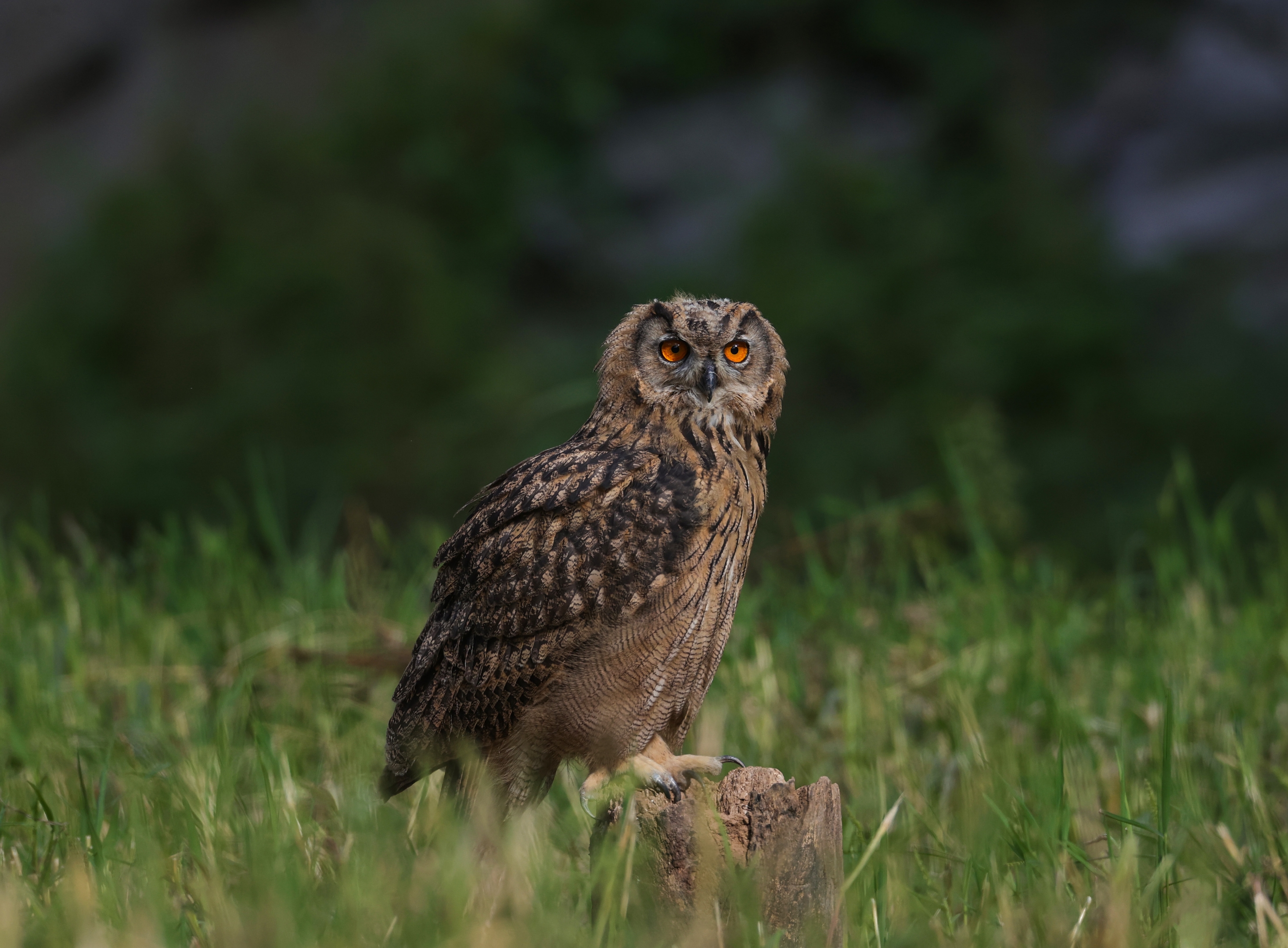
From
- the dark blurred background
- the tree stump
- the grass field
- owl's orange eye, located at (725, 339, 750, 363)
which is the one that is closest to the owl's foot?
the grass field

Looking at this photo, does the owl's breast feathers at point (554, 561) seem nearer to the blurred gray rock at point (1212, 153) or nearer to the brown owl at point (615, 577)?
the brown owl at point (615, 577)

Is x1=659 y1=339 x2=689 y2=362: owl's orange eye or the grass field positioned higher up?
→ x1=659 y1=339 x2=689 y2=362: owl's orange eye

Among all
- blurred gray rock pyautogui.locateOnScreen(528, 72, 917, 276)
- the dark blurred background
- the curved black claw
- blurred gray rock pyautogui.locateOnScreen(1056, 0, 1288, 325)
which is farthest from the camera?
blurred gray rock pyautogui.locateOnScreen(528, 72, 917, 276)

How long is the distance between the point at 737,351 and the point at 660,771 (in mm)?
874

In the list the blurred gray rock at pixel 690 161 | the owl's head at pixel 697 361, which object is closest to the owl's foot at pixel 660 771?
the owl's head at pixel 697 361

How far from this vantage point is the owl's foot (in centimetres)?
246

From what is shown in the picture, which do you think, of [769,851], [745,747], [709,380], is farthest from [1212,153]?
[769,851]

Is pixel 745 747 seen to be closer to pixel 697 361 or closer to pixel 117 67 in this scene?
pixel 697 361

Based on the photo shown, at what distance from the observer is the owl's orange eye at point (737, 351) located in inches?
103

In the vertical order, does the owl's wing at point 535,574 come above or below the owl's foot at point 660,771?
above

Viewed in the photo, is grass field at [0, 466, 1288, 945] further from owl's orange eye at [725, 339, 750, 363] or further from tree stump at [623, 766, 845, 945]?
owl's orange eye at [725, 339, 750, 363]

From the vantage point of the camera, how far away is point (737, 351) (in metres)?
2.64

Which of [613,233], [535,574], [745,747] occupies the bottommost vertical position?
[745,747]

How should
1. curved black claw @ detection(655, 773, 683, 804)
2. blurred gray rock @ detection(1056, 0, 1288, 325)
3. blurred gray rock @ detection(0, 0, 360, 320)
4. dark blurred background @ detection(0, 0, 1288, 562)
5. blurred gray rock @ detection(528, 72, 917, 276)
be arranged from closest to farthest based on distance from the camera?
1. curved black claw @ detection(655, 773, 683, 804)
2. dark blurred background @ detection(0, 0, 1288, 562)
3. blurred gray rock @ detection(1056, 0, 1288, 325)
4. blurred gray rock @ detection(528, 72, 917, 276)
5. blurred gray rock @ detection(0, 0, 360, 320)
